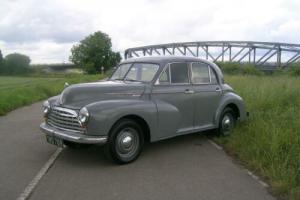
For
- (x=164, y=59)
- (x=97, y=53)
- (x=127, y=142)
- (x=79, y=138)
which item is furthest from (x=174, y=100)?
(x=97, y=53)

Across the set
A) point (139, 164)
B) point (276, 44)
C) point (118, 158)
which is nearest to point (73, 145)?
point (118, 158)

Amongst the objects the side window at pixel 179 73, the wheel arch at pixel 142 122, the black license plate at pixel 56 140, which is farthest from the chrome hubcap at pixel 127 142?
the side window at pixel 179 73

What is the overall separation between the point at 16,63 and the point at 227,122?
8744 centimetres

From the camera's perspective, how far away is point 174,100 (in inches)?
256

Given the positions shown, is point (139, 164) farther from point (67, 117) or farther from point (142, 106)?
point (67, 117)

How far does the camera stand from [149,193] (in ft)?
14.6

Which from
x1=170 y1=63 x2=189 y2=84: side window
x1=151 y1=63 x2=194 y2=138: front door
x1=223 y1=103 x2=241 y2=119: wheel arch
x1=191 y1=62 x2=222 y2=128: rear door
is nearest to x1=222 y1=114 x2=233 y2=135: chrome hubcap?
x1=223 y1=103 x2=241 y2=119: wheel arch

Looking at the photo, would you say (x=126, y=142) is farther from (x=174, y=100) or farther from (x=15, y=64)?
(x=15, y=64)

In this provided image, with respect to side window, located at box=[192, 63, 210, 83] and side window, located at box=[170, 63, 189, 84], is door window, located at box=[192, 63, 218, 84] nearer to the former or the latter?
side window, located at box=[192, 63, 210, 83]

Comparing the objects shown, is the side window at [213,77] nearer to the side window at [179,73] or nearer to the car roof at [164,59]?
the car roof at [164,59]

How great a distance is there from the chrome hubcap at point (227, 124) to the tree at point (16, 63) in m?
80.9

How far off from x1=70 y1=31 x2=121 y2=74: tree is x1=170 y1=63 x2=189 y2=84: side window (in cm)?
6348

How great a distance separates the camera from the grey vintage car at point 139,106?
5.44m

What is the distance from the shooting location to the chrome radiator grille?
5492mm
